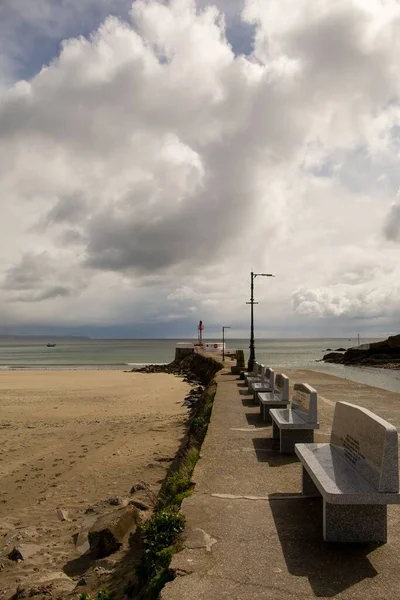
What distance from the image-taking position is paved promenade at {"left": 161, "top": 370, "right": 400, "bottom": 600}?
10.9 feet

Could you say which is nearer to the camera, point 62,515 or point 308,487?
point 308,487

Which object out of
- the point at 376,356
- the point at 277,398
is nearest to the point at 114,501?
the point at 277,398

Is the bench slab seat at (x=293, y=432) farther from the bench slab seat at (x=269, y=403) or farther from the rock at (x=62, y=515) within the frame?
the rock at (x=62, y=515)

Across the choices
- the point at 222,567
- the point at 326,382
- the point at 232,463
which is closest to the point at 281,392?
the point at 232,463

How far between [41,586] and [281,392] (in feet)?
18.8

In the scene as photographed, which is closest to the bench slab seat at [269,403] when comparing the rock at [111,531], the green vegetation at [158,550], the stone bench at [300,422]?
the stone bench at [300,422]

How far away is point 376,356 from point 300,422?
167ft

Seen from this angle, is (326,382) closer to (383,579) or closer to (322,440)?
(322,440)

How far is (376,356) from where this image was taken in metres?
54.2

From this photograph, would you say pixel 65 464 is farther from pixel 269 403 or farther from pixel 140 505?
pixel 269 403

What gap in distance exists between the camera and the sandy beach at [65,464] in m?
5.87

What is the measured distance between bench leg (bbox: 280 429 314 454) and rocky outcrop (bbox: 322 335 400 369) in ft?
146

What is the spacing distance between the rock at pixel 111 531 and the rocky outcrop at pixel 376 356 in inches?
1827

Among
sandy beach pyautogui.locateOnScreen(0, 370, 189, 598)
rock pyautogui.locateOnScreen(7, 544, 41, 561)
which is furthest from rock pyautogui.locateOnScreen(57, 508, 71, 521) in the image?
rock pyautogui.locateOnScreen(7, 544, 41, 561)
